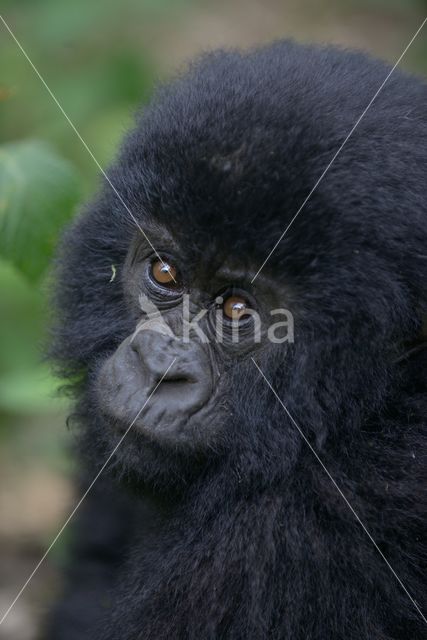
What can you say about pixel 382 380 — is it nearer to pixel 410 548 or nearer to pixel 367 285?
pixel 367 285

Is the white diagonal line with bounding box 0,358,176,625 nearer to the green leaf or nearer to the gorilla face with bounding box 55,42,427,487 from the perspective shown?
the gorilla face with bounding box 55,42,427,487

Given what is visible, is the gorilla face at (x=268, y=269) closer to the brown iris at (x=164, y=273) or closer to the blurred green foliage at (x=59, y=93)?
the brown iris at (x=164, y=273)

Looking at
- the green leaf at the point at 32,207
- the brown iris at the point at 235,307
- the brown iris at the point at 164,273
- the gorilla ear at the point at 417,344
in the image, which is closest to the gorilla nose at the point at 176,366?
the brown iris at the point at 235,307

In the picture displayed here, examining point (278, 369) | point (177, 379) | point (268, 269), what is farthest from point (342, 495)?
point (268, 269)

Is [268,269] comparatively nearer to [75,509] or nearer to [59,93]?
[75,509]

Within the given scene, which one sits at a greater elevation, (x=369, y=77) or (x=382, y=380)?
(x=369, y=77)

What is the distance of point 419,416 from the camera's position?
337 centimetres

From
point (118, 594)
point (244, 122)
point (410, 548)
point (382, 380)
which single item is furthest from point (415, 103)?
point (118, 594)

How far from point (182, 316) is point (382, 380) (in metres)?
0.79

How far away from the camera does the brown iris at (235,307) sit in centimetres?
355

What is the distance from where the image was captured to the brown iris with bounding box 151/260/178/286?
3727mm

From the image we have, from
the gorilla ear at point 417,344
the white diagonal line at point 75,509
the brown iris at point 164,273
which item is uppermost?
the brown iris at point 164,273

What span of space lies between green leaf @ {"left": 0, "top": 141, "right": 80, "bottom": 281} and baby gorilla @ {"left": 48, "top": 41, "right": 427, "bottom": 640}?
0.63 metres

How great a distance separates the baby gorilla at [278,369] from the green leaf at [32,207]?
0.63 meters
